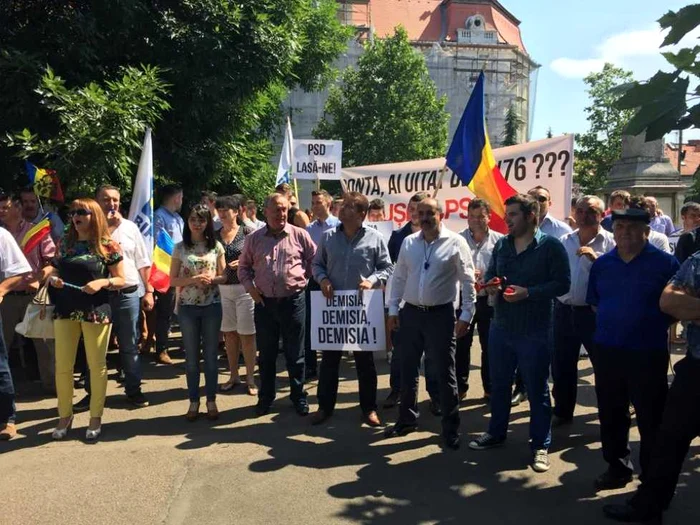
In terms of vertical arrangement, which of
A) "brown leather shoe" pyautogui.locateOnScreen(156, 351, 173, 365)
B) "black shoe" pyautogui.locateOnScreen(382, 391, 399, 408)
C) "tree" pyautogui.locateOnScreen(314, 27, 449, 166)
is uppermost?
"tree" pyautogui.locateOnScreen(314, 27, 449, 166)

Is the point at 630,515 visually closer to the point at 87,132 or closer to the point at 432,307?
the point at 432,307

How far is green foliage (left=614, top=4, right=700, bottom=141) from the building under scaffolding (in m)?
45.9

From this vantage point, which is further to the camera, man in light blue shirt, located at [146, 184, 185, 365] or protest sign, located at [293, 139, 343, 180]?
protest sign, located at [293, 139, 343, 180]

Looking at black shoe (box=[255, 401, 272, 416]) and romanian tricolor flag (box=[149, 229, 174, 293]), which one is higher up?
romanian tricolor flag (box=[149, 229, 174, 293])

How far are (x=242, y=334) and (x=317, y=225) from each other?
5.99 feet

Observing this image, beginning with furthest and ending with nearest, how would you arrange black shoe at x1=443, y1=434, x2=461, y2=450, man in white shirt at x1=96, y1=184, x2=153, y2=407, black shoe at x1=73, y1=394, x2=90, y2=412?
black shoe at x1=73, y1=394, x2=90, y2=412 < man in white shirt at x1=96, y1=184, x2=153, y2=407 < black shoe at x1=443, y1=434, x2=461, y2=450

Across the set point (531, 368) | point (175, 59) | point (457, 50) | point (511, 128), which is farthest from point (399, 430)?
point (457, 50)

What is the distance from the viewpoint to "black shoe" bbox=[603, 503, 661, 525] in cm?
347

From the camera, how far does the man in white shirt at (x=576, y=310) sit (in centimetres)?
505

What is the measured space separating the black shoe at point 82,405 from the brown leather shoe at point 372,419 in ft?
8.92

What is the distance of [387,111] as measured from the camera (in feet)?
133

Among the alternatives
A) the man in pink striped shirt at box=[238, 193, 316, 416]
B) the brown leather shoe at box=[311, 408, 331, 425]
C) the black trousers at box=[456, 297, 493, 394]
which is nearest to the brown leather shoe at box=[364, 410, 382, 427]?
the brown leather shoe at box=[311, 408, 331, 425]

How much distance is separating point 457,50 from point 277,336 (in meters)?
60.8

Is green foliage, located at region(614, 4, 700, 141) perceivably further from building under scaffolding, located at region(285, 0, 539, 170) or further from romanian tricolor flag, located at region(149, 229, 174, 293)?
building under scaffolding, located at region(285, 0, 539, 170)
